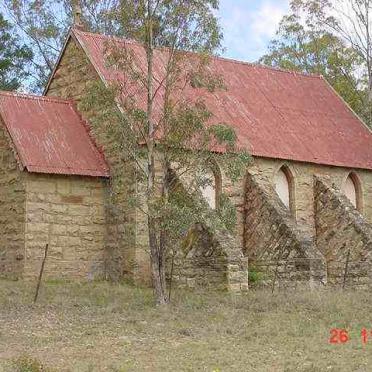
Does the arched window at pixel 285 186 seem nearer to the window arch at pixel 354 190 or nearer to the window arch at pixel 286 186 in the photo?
the window arch at pixel 286 186

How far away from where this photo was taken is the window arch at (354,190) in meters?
23.3

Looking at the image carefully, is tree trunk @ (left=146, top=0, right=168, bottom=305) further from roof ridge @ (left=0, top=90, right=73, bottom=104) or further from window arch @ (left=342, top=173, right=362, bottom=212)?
window arch @ (left=342, top=173, right=362, bottom=212)

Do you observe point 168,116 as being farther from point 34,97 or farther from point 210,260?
point 34,97

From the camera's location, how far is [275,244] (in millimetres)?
19062

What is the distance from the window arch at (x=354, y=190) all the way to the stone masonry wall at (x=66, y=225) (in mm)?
8506

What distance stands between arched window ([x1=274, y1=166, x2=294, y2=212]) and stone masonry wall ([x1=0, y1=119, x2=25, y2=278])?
25.2ft

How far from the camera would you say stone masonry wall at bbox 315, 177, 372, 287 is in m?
19.4

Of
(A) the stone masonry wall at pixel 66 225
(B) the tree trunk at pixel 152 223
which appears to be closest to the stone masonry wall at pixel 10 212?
(A) the stone masonry wall at pixel 66 225

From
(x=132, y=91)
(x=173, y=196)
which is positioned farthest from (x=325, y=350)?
(x=132, y=91)

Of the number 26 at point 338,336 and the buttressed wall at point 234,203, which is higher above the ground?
the buttressed wall at point 234,203

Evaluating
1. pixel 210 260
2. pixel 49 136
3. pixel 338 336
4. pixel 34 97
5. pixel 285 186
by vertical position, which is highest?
pixel 34 97

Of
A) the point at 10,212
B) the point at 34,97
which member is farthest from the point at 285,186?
the point at 10,212

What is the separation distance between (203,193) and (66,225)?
150 inches

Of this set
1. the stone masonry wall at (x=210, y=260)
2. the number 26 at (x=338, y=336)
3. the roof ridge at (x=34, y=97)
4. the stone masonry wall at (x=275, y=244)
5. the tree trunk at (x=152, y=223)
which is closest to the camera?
the number 26 at (x=338, y=336)
